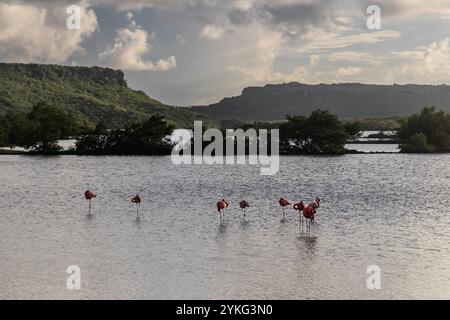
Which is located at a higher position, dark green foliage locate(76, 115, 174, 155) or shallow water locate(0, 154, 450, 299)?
dark green foliage locate(76, 115, 174, 155)

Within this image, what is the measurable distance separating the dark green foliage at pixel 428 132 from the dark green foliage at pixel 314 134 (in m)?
18.7

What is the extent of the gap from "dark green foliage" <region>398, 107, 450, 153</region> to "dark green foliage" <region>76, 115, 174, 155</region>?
49665mm

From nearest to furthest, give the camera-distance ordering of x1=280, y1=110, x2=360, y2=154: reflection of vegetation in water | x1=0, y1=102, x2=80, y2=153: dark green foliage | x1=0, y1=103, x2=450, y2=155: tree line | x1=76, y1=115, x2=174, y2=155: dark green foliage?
x1=280, y1=110, x2=360, y2=154: reflection of vegetation in water
x1=76, y1=115, x2=174, y2=155: dark green foliage
x1=0, y1=103, x2=450, y2=155: tree line
x1=0, y1=102, x2=80, y2=153: dark green foliage

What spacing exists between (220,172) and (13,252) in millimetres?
59182

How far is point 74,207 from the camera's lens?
45875mm

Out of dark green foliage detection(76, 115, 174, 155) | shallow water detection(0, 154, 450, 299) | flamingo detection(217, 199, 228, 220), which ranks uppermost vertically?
dark green foliage detection(76, 115, 174, 155)

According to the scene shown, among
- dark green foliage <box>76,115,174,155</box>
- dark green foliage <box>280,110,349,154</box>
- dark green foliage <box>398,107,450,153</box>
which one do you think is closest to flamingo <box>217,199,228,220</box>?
dark green foliage <box>76,115,174,155</box>

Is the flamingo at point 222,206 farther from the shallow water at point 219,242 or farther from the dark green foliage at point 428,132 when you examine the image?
the dark green foliage at point 428,132

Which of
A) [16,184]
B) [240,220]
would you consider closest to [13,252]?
[240,220]

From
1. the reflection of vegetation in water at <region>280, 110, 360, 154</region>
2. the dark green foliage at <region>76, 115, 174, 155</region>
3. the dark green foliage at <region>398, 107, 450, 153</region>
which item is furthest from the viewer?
the dark green foliage at <region>398, 107, 450, 153</region>

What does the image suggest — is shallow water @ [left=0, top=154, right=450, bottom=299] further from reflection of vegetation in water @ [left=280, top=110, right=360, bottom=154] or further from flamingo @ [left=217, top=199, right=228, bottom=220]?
reflection of vegetation in water @ [left=280, top=110, right=360, bottom=154]

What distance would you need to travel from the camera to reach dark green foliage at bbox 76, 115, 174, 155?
115250mm

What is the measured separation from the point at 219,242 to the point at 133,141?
89212 mm
